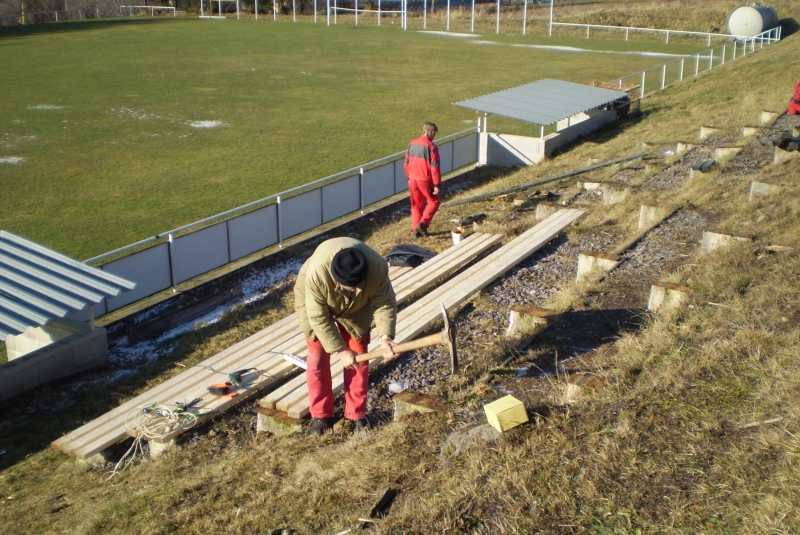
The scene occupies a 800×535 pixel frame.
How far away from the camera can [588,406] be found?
5195 mm

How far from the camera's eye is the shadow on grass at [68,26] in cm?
4825

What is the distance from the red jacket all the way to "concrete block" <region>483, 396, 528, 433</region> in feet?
24.8

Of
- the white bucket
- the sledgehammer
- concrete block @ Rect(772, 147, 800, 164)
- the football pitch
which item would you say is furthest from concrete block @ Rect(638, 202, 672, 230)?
the football pitch

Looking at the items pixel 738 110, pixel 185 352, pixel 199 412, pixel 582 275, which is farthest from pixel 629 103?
pixel 199 412

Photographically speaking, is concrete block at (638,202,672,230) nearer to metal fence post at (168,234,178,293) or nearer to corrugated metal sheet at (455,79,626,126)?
metal fence post at (168,234,178,293)

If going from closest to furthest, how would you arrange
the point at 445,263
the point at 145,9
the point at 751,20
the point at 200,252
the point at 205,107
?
the point at 445,263
the point at 200,252
the point at 205,107
the point at 751,20
the point at 145,9

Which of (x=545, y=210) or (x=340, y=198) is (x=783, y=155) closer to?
(x=545, y=210)

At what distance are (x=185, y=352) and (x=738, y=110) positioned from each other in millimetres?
17157

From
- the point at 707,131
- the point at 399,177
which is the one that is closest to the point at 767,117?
the point at 707,131

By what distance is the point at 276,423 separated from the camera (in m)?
6.32

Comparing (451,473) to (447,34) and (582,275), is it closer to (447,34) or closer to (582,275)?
(582,275)

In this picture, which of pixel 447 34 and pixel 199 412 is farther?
pixel 447 34

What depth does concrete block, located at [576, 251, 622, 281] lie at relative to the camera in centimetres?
886

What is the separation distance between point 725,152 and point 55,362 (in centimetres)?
1239
